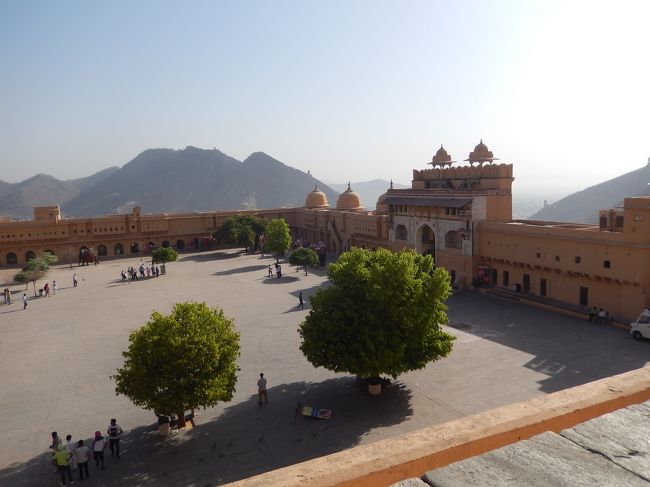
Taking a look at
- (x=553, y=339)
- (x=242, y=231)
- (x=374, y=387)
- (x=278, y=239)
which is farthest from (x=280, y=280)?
(x=374, y=387)

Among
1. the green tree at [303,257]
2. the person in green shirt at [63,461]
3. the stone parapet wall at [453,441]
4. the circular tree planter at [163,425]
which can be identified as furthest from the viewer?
the green tree at [303,257]

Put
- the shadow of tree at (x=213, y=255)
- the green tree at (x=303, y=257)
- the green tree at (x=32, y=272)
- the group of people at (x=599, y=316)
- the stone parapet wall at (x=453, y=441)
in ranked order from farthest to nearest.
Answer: the shadow of tree at (x=213, y=255)
the green tree at (x=303, y=257)
the green tree at (x=32, y=272)
the group of people at (x=599, y=316)
the stone parapet wall at (x=453, y=441)

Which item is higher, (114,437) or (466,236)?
(466,236)

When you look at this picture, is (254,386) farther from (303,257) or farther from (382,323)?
(303,257)

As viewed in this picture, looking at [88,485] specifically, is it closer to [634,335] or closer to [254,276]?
[634,335]

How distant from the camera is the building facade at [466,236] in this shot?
2358 centimetres

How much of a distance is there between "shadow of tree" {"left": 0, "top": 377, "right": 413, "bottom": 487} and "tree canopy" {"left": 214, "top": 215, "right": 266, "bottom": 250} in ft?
111

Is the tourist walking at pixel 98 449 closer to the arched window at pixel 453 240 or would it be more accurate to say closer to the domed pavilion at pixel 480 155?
the arched window at pixel 453 240

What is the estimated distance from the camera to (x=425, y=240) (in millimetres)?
37344

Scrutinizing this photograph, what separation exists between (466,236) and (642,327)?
12.8 meters

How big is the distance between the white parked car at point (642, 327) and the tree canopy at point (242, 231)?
35.5 meters

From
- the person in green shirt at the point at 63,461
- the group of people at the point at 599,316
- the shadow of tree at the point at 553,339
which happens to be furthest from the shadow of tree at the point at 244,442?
the group of people at the point at 599,316

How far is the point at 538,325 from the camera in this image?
23203 mm

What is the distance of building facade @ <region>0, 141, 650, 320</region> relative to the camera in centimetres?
2358
